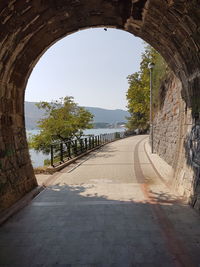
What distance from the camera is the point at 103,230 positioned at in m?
4.02

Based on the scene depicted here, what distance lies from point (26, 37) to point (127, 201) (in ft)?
16.2

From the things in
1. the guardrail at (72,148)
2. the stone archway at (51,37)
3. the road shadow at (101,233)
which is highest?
the stone archway at (51,37)

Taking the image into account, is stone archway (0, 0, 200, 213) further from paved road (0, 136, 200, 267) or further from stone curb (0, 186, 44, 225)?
paved road (0, 136, 200, 267)

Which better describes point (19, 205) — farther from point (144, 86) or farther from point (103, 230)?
point (144, 86)

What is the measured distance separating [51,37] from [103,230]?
17.5ft

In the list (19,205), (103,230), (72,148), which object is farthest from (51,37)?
(72,148)

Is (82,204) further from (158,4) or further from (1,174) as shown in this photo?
(158,4)

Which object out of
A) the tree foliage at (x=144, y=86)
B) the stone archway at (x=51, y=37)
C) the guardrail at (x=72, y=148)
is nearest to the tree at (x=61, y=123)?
the guardrail at (x=72, y=148)

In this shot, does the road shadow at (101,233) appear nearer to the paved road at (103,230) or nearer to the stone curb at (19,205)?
the paved road at (103,230)

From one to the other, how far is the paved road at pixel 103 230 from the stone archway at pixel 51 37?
1.11 metres

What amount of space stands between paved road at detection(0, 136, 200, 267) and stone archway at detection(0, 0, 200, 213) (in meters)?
1.11

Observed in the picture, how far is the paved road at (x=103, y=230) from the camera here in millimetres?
3174

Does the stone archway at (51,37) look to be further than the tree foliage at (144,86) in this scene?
No

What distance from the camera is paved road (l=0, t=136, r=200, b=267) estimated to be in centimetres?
317
